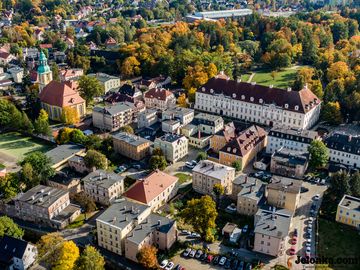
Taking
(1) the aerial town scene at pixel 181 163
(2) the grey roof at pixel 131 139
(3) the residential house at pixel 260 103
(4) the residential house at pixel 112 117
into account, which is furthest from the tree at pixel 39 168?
(3) the residential house at pixel 260 103

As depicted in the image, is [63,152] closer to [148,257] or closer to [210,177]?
[210,177]

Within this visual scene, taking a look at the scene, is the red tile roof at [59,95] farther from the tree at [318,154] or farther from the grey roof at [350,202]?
the grey roof at [350,202]

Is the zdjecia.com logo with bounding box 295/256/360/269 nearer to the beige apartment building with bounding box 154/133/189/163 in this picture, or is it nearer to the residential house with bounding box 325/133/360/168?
the residential house with bounding box 325/133/360/168

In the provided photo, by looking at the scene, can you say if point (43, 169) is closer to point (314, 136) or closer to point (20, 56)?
point (314, 136)

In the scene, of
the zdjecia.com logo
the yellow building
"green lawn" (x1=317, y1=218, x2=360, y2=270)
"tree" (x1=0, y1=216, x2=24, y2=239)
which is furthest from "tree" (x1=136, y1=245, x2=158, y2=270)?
the yellow building

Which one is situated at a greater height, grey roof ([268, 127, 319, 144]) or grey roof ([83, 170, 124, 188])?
grey roof ([268, 127, 319, 144])

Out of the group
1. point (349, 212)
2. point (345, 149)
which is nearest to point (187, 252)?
point (349, 212)
